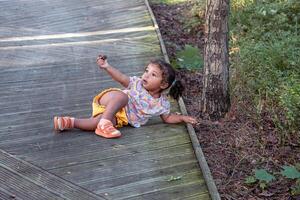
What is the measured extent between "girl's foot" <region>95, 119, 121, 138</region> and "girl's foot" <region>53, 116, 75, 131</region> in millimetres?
283

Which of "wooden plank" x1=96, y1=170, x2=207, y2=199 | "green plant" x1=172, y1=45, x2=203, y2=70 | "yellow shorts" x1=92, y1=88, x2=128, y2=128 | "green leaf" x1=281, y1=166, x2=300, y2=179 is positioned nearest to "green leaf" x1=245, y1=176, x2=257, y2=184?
"green leaf" x1=281, y1=166, x2=300, y2=179

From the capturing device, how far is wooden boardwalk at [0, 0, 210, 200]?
3.66 m

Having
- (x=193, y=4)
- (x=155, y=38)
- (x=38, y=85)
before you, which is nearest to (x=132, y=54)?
(x=155, y=38)

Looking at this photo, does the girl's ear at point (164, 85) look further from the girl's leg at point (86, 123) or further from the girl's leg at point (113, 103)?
the girl's leg at point (86, 123)

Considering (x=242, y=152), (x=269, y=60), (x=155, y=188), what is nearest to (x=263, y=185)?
(x=242, y=152)

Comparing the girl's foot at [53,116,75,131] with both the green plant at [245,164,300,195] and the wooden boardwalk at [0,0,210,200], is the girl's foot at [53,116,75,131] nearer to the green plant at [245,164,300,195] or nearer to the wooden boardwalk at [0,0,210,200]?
the wooden boardwalk at [0,0,210,200]

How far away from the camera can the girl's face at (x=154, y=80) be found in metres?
4.52

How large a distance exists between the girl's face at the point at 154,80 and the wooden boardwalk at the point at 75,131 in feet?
1.33

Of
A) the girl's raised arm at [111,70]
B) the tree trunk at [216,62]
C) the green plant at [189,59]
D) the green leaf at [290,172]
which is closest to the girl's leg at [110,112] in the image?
the girl's raised arm at [111,70]

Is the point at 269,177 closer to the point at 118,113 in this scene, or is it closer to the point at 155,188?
the point at 155,188

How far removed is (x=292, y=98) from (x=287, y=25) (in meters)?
2.51

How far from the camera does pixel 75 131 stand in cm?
454

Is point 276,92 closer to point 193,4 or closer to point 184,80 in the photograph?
point 184,80

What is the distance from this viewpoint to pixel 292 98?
450cm
